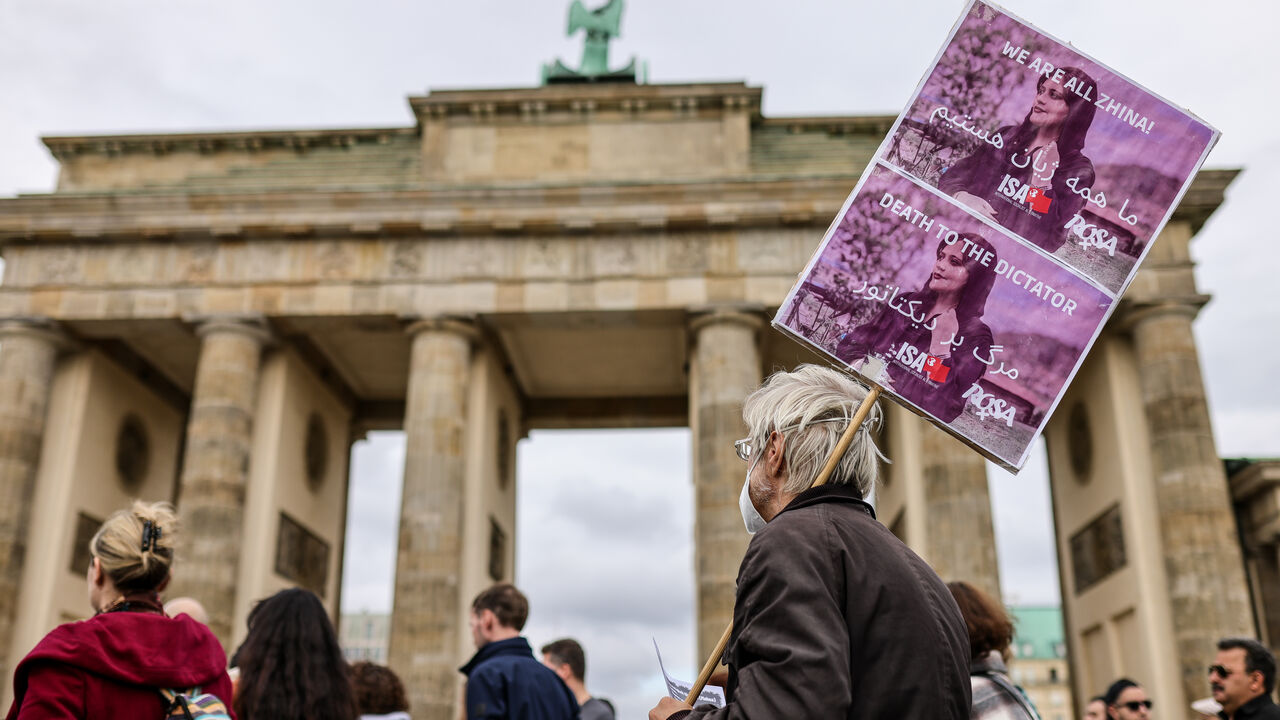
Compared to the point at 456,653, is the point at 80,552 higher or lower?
higher

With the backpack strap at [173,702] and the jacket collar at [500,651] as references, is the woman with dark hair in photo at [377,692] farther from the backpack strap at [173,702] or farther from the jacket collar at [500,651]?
the backpack strap at [173,702]

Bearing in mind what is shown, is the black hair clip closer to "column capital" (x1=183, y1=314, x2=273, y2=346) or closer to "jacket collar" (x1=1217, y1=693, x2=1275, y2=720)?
"jacket collar" (x1=1217, y1=693, x2=1275, y2=720)

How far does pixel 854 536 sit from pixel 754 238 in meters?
19.0

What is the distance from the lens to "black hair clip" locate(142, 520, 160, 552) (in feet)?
11.9

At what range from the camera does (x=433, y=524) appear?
1936cm

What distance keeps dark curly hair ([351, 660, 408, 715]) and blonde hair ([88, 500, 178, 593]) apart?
2.60 meters

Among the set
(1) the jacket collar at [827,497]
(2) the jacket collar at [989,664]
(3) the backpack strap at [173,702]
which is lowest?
(3) the backpack strap at [173,702]

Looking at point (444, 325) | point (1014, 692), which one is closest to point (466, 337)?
point (444, 325)

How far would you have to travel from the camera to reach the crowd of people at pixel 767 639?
7.25 ft

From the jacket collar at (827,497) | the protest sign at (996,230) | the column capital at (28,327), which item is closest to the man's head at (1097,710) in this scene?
the protest sign at (996,230)

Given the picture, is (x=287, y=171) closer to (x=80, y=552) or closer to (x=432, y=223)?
(x=432, y=223)

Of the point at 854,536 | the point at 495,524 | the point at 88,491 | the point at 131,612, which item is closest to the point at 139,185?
the point at 88,491

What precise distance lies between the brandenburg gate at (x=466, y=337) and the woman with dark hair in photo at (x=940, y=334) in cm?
1586

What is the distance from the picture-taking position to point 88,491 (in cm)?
2192
